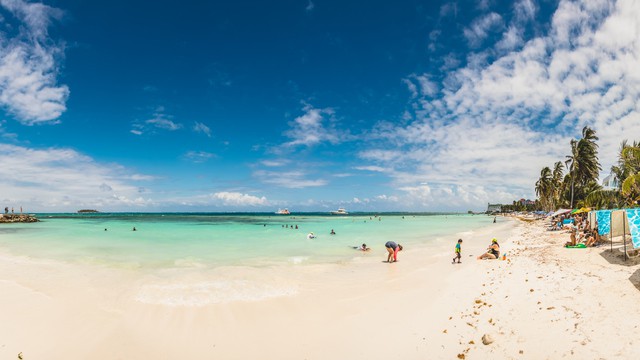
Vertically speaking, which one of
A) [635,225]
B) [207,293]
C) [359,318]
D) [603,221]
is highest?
[635,225]

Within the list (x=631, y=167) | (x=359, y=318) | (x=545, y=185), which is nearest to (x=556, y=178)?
(x=545, y=185)

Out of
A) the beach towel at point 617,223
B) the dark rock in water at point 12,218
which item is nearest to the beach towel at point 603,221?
the beach towel at point 617,223

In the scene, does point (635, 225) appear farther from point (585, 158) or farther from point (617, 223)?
point (585, 158)

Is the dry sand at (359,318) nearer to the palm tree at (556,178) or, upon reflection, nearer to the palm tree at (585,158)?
the palm tree at (585,158)

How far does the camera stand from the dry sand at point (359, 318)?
694cm

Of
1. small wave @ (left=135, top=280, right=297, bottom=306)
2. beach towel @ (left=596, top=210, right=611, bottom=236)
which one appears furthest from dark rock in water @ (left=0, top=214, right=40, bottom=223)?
beach towel @ (left=596, top=210, right=611, bottom=236)

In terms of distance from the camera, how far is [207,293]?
12117mm

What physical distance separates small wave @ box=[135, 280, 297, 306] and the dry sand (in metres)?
0.15

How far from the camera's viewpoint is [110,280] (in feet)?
47.1

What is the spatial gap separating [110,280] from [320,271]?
974cm

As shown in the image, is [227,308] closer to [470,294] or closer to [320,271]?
[320,271]

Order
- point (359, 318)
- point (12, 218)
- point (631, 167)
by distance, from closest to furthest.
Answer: point (359, 318)
point (631, 167)
point (12, 218)

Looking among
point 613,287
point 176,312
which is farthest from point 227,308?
point 613,287

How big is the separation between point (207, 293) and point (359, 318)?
20.2 ft
